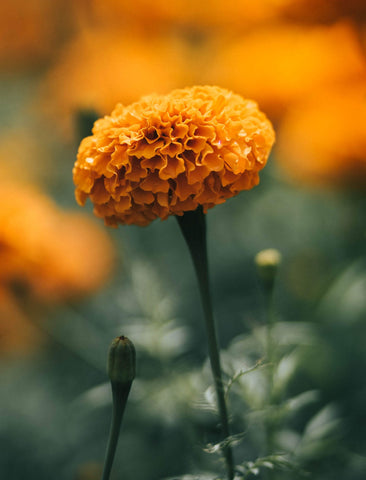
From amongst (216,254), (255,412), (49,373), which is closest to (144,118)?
(255,412)

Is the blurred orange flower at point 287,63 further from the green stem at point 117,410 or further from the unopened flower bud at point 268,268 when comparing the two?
the green stem at point 117,410

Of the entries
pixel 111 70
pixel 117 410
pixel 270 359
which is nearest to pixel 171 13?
pixel 111 70

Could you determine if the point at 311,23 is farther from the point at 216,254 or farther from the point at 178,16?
A: the point at 216,254

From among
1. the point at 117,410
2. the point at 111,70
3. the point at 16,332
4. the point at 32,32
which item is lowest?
the point at 117,410

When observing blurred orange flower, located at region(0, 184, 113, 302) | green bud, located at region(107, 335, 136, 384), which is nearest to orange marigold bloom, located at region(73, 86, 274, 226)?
green bud, located at region(107, 335, 136, 384)

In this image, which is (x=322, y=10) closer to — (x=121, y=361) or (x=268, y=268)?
(x=268, y=268)

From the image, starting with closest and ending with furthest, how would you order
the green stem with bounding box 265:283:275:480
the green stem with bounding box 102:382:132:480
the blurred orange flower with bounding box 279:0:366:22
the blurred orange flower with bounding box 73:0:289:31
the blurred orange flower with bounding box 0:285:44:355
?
1. the green stem with bounding box 102:382:132:480
2. the green stem with bounding box 265:283:275:480
3. the blurred orange flower with bounding box 279:0:366:22
4. the blurred orange flower with bounding box 0:285:44:355
5. the blurred orange flower with bounding box 73:0:289:31

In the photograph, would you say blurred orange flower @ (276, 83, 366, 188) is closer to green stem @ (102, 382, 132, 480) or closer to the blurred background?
the blurred background
